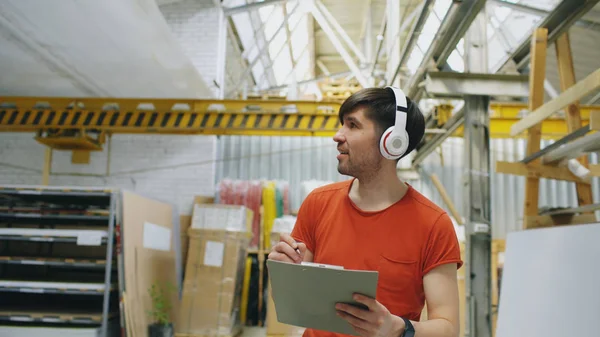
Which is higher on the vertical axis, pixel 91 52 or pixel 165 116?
pixel 91 52

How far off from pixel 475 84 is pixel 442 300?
3288 mm

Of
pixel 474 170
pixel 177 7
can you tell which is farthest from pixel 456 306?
pixel 177 7

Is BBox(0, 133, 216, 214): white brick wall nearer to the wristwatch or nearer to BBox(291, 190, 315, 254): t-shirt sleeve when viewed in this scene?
BBox(291, 190, 315, 254): t-shirt sleeve

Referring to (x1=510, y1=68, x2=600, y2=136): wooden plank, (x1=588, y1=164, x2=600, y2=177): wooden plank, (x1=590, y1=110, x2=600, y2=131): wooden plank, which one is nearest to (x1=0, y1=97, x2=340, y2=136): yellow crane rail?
(x1=510, y1=68, x2=600, y2=136): wooden plank

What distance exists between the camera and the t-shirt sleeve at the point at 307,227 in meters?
2.05

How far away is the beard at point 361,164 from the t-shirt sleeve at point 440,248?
34 cm

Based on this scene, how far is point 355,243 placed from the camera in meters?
1.84

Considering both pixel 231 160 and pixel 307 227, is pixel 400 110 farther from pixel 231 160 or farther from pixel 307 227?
pixel 231 160

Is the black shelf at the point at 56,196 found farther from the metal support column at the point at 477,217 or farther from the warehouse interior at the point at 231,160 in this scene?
the metal support column at the point at 477,217

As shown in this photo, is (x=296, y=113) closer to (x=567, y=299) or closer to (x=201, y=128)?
(x=201, y=128)

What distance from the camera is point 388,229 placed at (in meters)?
1.82

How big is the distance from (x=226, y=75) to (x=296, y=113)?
174 inches

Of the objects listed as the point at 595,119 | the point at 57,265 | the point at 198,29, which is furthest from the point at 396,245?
the point at 198,29

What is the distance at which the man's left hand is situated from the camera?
57.9 inches
